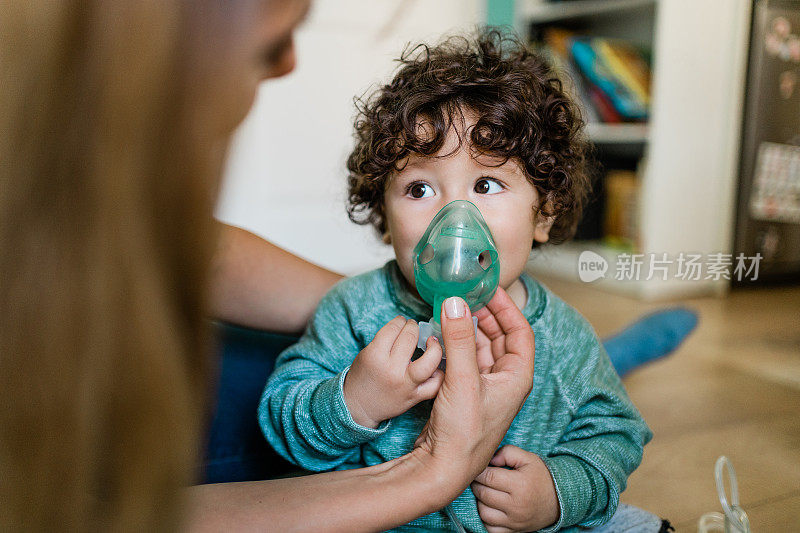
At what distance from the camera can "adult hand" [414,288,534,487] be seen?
0.53 m

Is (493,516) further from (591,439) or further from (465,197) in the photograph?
(465,197)

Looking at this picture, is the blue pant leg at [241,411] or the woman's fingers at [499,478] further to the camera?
the blue pant leg at [241,411]

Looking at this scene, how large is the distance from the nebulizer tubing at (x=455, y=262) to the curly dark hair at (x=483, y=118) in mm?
84

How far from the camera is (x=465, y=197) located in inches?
25.7

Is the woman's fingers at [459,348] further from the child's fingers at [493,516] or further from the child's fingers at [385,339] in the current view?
the child's fingers at [493,516]

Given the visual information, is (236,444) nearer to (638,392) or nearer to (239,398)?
(239,398)

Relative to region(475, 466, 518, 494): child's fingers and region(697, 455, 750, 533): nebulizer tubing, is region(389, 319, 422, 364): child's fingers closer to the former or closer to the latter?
region(475, 466, 518, 494): child's fingers

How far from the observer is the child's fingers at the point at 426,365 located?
555 millimetres

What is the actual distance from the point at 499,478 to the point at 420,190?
274 mm

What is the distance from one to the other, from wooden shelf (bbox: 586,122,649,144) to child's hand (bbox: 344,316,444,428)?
1.71 metres

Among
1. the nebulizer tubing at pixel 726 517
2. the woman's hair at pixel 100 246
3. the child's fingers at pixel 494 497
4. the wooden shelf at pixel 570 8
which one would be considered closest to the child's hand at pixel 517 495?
the child's fingers at pixel 494 497

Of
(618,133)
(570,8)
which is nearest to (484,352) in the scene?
(618,133)

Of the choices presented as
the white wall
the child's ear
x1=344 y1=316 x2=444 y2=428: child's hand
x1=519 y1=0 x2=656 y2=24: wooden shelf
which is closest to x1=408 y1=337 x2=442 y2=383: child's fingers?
x1=344 y1=316 x2=444 y2=428: child's hand

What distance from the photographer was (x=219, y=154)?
1.13 feet
